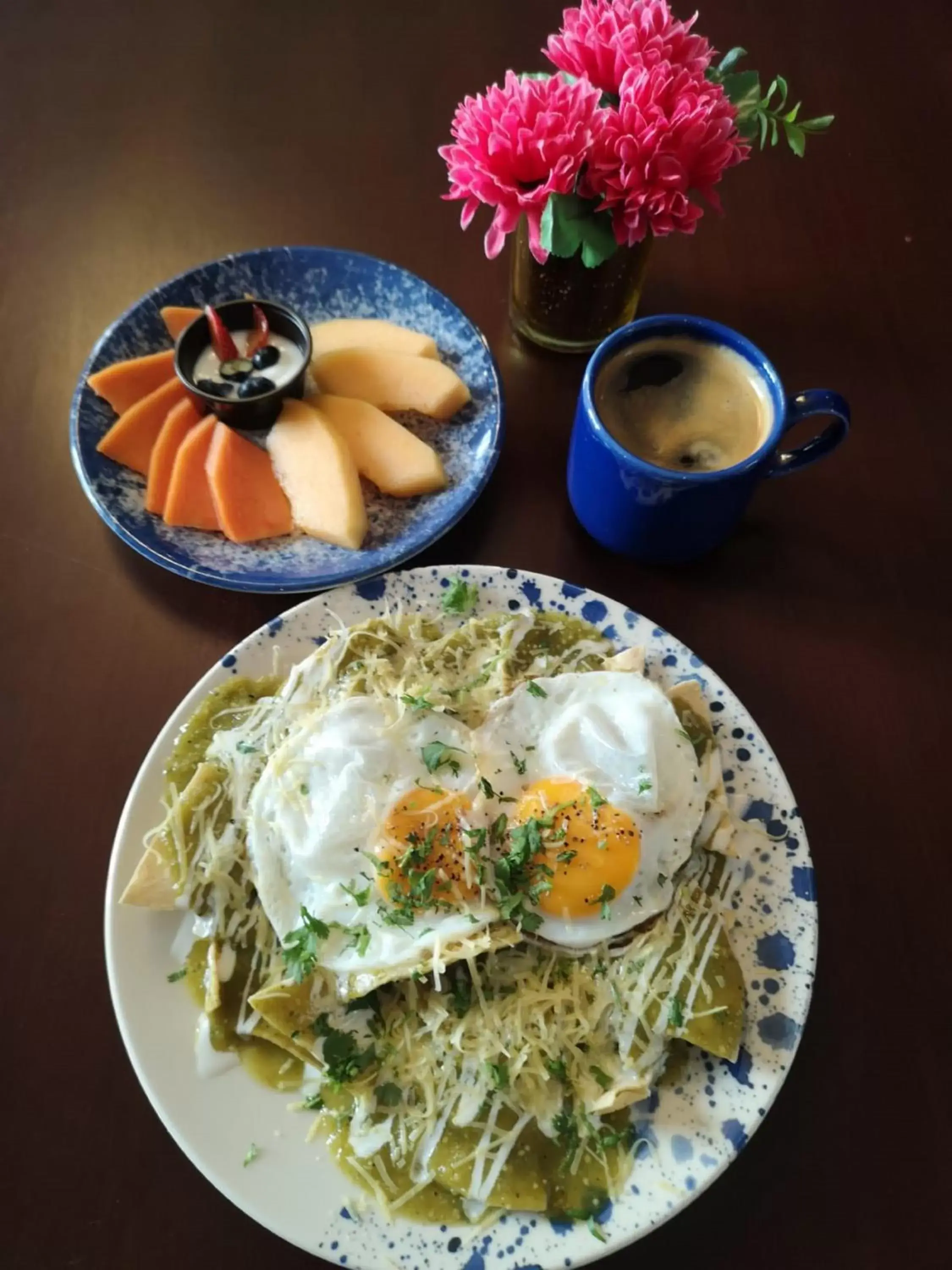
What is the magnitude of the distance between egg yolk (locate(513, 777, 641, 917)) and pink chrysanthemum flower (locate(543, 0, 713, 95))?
114 cm

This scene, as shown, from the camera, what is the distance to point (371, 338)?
183cm

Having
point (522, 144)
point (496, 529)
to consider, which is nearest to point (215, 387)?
point (496, 529)

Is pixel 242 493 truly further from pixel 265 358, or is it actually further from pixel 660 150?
pixel 660 150

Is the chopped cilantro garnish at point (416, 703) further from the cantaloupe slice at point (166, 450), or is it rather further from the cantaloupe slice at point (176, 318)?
the cantaloupe slice at point (176, 318)

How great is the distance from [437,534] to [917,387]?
1.04m

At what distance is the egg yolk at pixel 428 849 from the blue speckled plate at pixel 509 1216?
1.01 ft

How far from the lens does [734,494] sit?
1.38 metres

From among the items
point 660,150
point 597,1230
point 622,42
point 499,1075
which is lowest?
point 597,1230

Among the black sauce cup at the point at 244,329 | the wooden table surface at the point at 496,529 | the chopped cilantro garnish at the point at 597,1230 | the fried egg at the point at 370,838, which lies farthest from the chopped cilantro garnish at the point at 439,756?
the black sauce cup at the point at 244,329

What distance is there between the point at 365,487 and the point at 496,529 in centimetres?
27

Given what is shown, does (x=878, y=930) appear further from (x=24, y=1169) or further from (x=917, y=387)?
(x=24, y=1169)

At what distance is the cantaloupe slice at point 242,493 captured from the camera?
63.6 inches

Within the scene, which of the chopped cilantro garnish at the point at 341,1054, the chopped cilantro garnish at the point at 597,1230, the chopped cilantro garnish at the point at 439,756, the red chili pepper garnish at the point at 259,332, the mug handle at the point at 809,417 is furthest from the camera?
the red chili pepper garnish at the point at 259,332

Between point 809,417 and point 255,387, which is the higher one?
point 255,387
